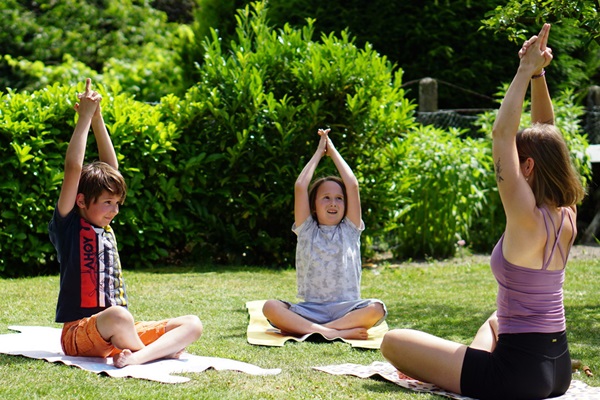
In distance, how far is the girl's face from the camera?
5.89 m

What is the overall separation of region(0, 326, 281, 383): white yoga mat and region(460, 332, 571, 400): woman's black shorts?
43.0 inches

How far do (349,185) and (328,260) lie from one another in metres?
0.50

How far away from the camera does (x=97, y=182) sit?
4.72 meters

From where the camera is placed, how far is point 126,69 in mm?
15406

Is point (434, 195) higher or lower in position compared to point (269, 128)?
lower

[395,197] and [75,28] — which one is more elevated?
[75,28]

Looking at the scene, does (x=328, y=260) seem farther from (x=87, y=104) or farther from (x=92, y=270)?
(x=87, y=104)

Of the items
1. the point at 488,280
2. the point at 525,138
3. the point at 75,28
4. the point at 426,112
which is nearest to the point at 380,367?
the point at 525,138

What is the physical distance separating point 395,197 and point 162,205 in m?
2.33

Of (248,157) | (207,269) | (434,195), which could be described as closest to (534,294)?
(207,269)

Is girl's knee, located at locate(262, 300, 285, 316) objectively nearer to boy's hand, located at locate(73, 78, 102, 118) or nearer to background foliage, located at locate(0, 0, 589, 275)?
boy's hand, located at locate(73, 78, 102, 118)

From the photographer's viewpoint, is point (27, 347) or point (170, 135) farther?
point (170, 135)

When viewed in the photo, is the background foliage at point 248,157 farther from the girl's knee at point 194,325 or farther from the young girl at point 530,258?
the young girl at point 530,258

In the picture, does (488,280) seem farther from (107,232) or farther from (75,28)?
(75,28)
